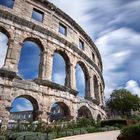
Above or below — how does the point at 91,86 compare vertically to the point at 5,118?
above

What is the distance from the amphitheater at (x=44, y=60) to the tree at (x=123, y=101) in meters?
10.5

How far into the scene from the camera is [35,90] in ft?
58.5

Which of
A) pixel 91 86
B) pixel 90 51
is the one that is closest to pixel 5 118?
pixel 91 86

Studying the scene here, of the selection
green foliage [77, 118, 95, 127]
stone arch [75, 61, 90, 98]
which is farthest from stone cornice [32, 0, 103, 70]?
green foliage [77, 118, 95, 127]

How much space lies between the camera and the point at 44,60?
19875 mm

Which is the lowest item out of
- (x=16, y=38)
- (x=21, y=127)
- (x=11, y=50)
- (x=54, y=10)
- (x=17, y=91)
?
(x=21, y=127)

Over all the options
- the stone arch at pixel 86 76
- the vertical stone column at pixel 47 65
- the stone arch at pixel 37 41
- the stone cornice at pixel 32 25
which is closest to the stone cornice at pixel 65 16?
the stone cornice at pixel 32 25

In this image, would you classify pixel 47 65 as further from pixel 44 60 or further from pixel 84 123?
pixel 84 123

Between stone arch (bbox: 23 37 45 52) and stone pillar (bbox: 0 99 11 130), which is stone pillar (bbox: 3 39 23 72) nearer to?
stone arch (bbox: 23 37 45 52)

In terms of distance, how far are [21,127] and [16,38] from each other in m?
8.42

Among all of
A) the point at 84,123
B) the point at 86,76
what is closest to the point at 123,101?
the point at 86,76

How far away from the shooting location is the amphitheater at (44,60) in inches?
672

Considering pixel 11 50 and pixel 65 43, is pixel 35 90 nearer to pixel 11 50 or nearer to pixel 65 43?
pixel 11 50

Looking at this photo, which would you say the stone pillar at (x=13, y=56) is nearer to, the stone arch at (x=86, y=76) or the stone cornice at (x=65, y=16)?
the stone cornice at (x=65, y=16)
